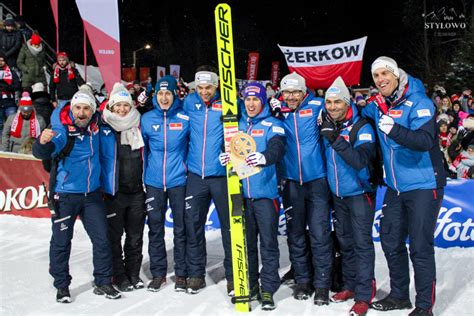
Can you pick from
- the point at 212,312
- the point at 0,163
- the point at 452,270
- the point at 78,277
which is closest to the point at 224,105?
the point at 212,312

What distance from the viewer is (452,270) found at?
5953 mm

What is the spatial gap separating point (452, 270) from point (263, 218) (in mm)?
2315

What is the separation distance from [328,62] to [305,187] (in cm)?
992

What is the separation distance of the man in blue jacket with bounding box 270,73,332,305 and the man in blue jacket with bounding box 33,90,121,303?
174cm

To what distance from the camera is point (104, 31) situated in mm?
8711

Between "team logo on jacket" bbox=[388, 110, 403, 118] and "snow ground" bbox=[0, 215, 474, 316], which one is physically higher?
"team logo on jacket" bbox=[388, 110, 403, 118]

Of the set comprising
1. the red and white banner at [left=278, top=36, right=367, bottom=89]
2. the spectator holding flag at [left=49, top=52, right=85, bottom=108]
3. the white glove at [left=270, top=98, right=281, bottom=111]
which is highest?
the red and white banner at [left=278, top=36, right=367, bottom=89]

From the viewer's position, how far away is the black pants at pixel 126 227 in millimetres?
5508

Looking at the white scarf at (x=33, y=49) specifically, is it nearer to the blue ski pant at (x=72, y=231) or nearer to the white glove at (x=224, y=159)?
the blue ski pant at (x=72, y=231)

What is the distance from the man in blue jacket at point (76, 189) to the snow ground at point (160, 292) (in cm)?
24

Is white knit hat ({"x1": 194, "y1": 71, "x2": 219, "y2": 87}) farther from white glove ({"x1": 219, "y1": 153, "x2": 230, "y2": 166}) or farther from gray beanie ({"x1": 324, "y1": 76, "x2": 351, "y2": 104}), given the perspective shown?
gray beanie ({"x1": 324, "y1": 76, "x2": 351, "y2": 104})

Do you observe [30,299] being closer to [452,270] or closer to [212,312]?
[212,312]

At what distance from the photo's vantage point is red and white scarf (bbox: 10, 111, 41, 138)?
29.3 feet

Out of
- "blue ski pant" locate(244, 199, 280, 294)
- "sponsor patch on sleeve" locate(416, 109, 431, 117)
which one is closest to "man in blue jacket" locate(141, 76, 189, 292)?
"blue ski pant" locate(244, 199, 280, 294)
